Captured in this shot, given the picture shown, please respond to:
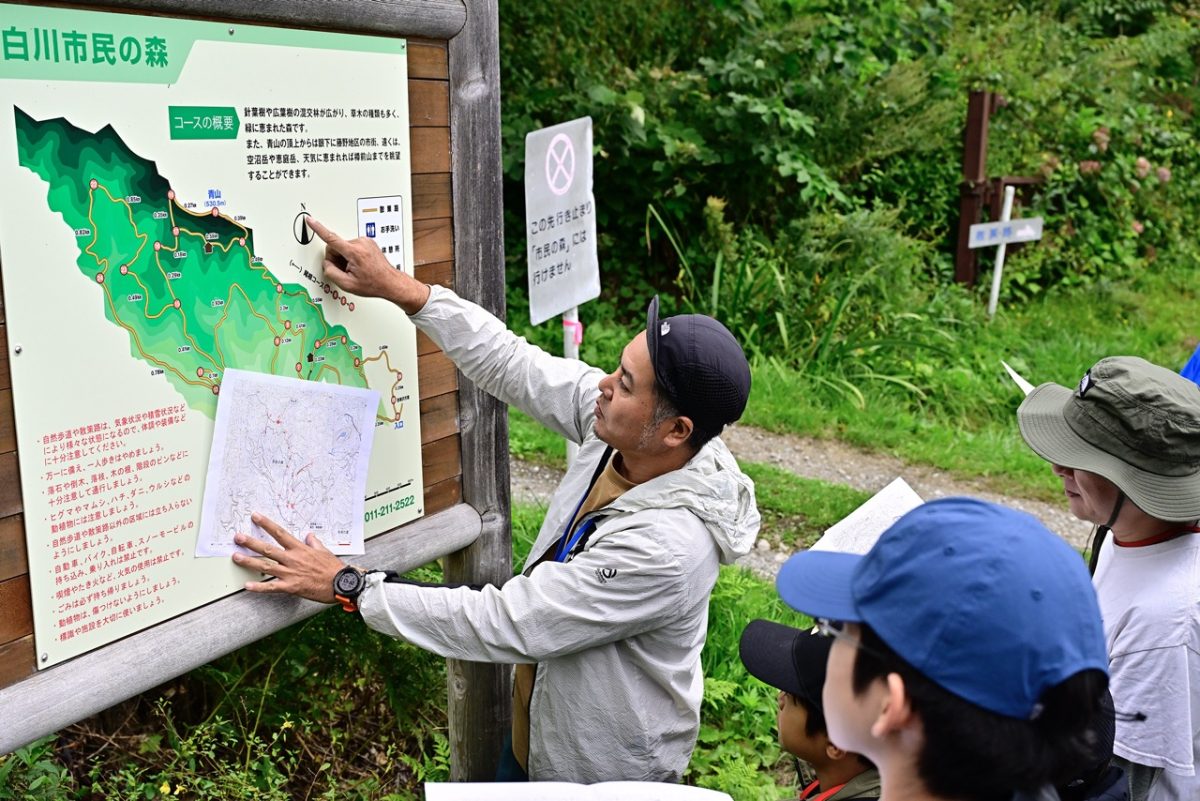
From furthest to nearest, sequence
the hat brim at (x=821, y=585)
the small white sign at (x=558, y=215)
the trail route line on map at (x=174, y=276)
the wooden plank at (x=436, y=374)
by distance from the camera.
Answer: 1. the small white sign at (x=558, y=215)
2. the wooden plank at (x=436, y=374)
3. the trail route line on map at (x=174, y=276)
4. the hat brim at (x=821, y=585)

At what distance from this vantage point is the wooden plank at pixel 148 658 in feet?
6.26

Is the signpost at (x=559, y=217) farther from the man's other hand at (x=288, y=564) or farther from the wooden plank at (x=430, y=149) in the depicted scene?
the man's other hand at (x=288, y=564)

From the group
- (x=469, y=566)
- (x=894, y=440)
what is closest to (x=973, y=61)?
(x=894, y=440)

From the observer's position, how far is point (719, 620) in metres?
4.04

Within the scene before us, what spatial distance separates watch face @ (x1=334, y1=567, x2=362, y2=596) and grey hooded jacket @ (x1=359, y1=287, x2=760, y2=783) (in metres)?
0.02

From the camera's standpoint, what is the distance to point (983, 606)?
123cm

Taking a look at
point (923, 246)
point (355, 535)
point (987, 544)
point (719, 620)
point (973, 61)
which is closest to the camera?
point (987, 544)

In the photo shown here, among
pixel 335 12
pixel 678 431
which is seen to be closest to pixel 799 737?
pixel 678 431

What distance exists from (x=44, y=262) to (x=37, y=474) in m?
0.35

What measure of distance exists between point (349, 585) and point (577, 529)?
496 mm

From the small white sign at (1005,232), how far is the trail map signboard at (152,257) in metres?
7.62

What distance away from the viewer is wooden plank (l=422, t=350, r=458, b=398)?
2703 millimetres

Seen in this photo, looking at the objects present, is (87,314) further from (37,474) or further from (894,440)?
(894,440)

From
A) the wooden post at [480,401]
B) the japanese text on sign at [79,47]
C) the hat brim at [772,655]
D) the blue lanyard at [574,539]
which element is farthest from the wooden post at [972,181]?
the japanese text on sign at [79,47]
